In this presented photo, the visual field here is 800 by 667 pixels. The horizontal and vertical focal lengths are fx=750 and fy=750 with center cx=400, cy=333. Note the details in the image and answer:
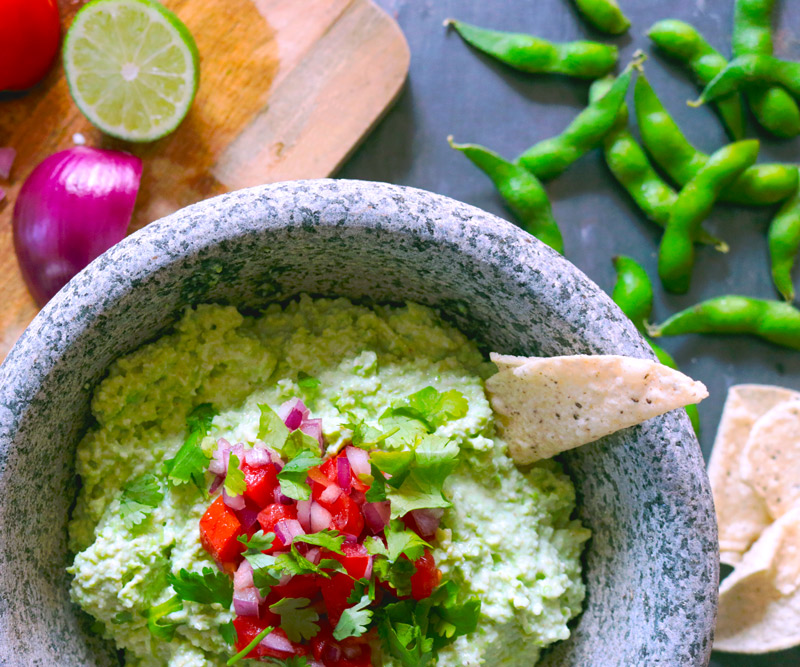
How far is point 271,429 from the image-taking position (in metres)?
1.38

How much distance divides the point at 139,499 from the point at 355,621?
47cm

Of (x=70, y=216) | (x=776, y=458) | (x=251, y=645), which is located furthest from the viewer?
(x=776, y=458)

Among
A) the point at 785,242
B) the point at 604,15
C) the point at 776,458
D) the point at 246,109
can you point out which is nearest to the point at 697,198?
the point at 785,242

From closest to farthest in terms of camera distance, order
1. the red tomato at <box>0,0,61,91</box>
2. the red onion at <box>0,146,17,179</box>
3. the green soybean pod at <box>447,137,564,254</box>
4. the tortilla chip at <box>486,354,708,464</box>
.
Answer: the tortilla chip at <box>486,354,708,464</box>, the red tomato at <box>0,0,61,91</box>, the red onion at <box>0,146,17,179</box>, the green soybean pod at <box>447,137,564,254</box>

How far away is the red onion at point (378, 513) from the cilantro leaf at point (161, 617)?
1.23 ft

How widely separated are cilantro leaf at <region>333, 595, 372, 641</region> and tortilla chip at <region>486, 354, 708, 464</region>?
16.3 inches

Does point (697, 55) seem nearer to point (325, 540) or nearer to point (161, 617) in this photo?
point (325, 540)

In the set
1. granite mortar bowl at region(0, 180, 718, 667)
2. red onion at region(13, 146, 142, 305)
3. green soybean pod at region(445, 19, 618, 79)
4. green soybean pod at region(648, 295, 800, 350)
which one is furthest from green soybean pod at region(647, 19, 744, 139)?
red onion at region(13, 146, 142, 305)

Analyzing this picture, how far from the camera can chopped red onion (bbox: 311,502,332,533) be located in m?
1.34

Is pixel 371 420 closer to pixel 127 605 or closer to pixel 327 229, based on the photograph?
pixel 327 229

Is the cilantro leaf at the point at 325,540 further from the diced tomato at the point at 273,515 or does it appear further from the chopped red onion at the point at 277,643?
the chopped red onion at the point at 277,643

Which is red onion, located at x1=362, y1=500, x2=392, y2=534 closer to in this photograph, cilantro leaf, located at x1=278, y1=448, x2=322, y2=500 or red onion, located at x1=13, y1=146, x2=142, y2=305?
cilantro leaf, located at x1=278, y1=448, x2=322, y2=500

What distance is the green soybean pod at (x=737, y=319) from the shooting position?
7.04ft

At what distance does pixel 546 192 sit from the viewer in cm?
219
